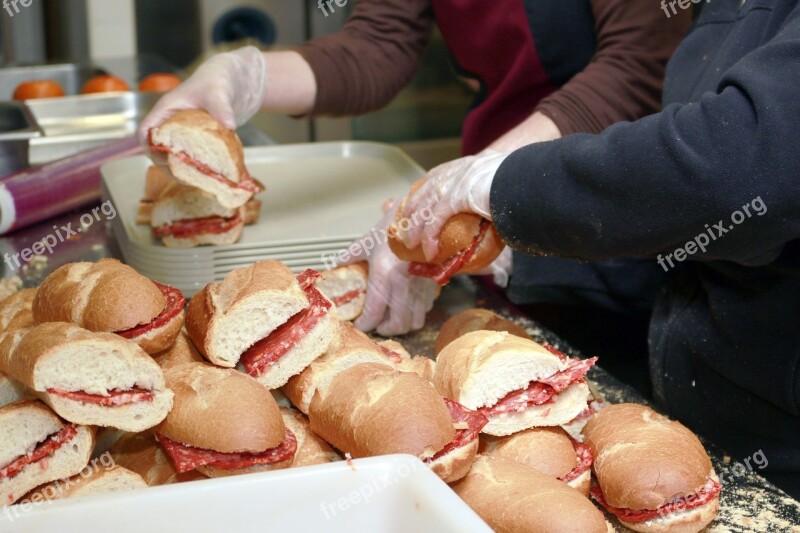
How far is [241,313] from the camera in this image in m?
1.39

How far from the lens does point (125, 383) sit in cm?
120

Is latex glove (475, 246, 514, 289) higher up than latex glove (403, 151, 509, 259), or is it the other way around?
latex glove (403, 151, 509, 259)

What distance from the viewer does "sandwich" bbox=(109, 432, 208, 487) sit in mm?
1251

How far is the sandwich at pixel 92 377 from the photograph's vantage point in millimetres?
1164

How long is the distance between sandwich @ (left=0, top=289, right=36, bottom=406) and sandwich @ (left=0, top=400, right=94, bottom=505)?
0.11m

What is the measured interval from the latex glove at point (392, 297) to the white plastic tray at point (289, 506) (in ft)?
2.67

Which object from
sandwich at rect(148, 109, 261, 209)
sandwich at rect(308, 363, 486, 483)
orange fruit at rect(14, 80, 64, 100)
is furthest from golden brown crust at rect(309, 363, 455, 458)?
orange fruit at rect(14, 80, 64, 100)

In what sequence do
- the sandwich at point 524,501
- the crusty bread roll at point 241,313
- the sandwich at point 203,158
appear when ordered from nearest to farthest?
the sandwich at point 524,501 → the crusty bread roll at point 241,313 → the sandwich at point 203,158

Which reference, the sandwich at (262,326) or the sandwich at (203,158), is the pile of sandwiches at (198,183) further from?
the sandwich at (262,326)

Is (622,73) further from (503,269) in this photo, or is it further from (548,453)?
(548,453)

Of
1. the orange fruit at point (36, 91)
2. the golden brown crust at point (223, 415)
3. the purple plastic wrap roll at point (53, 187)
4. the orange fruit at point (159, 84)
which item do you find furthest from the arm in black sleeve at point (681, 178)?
the orange fruit at point (36, 91)

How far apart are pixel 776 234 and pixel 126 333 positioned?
982 mm

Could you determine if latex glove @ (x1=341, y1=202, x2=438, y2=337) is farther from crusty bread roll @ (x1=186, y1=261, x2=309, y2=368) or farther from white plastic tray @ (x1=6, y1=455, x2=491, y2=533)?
white plastic tray @ (x1=6, y1=455, x2=491, y2=533)

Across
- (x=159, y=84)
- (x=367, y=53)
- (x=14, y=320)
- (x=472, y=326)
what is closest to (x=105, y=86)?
(x=159, y=84)
